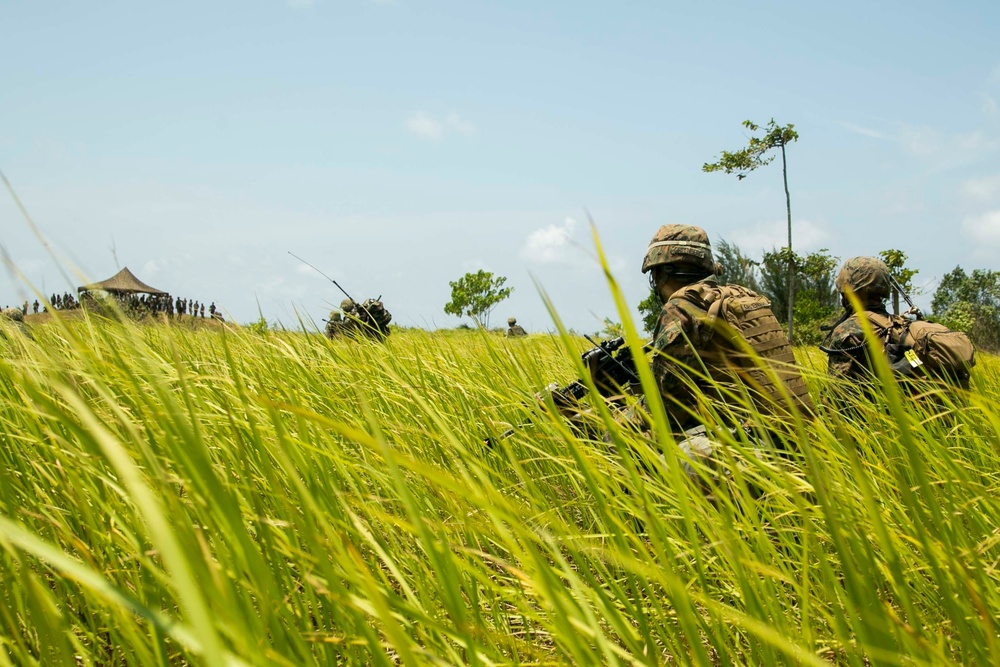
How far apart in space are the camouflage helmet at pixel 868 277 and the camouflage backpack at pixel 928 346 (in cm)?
23

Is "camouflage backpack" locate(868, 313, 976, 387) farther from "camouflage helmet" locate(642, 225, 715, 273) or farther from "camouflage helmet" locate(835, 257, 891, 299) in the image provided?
"camouflage helmet" locate(642, 225, 715, 273)

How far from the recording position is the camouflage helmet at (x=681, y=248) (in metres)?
3.34

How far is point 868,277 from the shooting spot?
4422 millimetres

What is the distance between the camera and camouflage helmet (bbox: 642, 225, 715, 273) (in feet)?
11.0

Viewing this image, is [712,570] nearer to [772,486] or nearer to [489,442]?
[772,486]

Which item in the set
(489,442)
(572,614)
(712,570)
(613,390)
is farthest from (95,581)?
(613,390)

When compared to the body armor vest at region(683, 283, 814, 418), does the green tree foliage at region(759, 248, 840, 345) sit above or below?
above

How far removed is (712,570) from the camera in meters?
1.74

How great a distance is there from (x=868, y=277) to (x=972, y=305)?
2637 cm

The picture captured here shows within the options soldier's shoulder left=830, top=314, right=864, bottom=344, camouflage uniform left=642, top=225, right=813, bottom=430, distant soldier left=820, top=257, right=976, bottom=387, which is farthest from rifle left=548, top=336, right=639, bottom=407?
soldier's shoulder left=830, top=314, right=864, bottom=344

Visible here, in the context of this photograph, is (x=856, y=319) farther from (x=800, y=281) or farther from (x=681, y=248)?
(x=800, y=281)

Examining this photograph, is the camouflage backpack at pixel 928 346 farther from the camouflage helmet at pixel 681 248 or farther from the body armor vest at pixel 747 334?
the camouflage helmet at pixel 681 248

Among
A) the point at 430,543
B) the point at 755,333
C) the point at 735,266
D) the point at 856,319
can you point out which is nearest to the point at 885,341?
the point at 856,319

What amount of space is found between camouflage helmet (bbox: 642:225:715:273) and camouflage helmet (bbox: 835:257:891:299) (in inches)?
58.0
